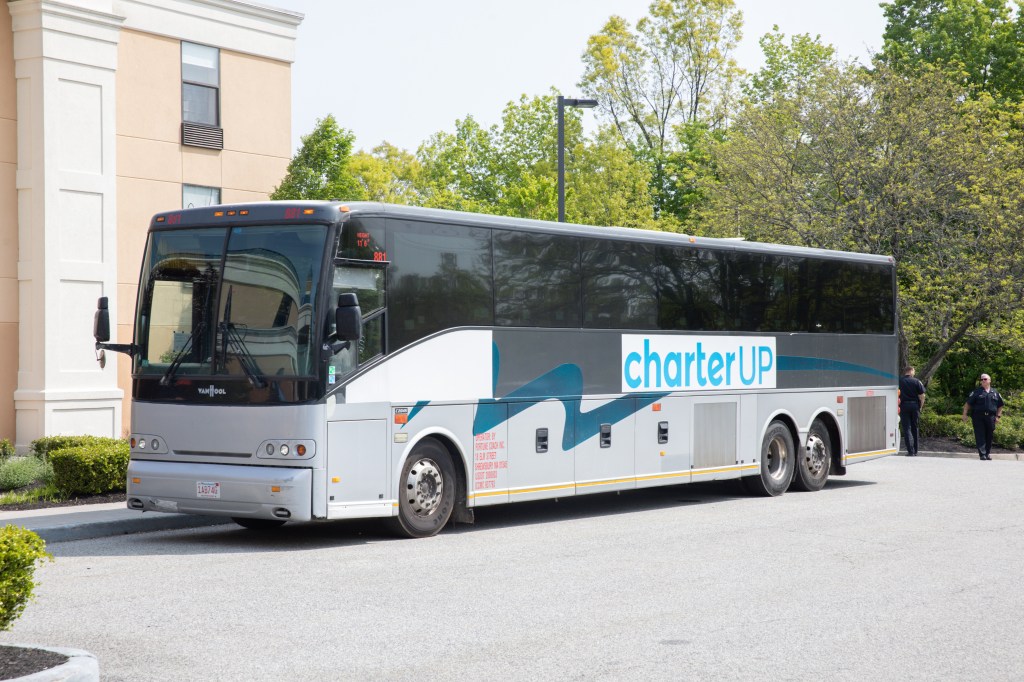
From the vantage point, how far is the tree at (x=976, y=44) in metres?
46.6

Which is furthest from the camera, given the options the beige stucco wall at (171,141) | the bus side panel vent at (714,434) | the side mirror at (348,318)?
the beige stucco wall at (171,141)

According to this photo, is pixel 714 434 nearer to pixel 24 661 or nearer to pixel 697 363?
pixel 697 363

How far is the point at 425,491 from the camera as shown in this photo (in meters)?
13.2

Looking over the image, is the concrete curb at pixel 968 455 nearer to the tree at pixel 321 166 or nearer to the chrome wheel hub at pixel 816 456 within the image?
the chrome wheel hub at pixel 816 456

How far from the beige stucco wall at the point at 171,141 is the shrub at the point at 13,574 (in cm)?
1675

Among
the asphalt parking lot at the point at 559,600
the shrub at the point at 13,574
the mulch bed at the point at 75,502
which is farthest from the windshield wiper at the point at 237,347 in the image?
the shrub at the point at 13,574

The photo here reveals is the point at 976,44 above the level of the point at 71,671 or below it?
above

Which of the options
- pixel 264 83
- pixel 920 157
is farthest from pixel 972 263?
pixel 264 83

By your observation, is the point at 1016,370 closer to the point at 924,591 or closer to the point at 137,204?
the point at 137,204

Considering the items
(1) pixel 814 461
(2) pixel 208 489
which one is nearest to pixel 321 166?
(1) pixel 814 461

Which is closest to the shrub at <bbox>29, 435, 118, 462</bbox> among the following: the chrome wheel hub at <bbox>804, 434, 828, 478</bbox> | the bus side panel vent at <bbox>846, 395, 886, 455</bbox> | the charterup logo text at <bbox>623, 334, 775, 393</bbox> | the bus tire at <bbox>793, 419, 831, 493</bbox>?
the charterup logo text at <bbox>623, 334, 775, 393</bbox>

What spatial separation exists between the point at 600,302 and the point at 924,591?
256 inches

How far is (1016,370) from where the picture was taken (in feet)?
136

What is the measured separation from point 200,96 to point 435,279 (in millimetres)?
13227
